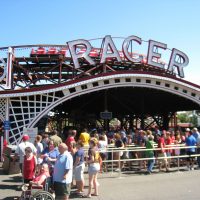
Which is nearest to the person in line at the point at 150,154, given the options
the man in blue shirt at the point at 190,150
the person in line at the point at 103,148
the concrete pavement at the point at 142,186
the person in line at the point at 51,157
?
the concrete pavement at the point at 142,186

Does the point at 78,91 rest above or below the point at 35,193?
above

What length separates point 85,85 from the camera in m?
20.0

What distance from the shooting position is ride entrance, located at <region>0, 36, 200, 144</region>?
19.2 metres

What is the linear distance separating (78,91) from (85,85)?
592mm

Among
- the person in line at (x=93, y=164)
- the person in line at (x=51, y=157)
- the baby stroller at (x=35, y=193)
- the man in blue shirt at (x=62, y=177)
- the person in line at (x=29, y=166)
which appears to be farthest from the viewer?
the person in line at (x=93, y=164)

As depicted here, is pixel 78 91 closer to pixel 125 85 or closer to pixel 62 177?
pixel 125 85

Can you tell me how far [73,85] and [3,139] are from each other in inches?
181

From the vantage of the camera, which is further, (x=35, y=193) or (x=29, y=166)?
(x=29, y=166)

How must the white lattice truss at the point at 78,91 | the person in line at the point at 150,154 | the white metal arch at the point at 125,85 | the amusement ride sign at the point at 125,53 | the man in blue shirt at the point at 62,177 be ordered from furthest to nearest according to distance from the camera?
1. the amusement ride sign at the point at 125,53
2. the white metal arch at the point at 125,85
3. the white lattice truss at the point at 78,91
4. the person in line at the point at 150,154
5. the man in blue shirt at the point at 62,177

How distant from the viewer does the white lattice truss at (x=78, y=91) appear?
19.0m

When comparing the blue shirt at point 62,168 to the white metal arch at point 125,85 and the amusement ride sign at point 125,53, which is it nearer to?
the white metal arch at point 125,85

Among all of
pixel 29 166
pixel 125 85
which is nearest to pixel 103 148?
pixel 29 166

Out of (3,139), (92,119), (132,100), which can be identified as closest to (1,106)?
(3,139)

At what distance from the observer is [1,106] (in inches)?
743
